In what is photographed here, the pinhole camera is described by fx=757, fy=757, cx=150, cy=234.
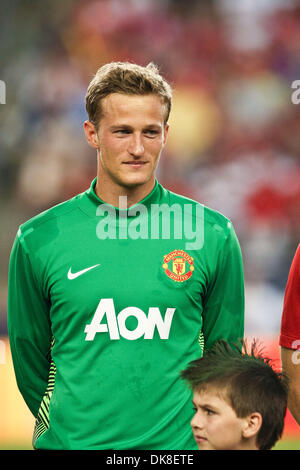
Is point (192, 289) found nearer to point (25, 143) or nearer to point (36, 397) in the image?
point (36, 397)

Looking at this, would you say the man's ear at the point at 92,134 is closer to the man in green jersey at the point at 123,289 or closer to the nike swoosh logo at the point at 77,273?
the man in green jersey at the point at 123,289

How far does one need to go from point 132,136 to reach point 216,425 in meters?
0.91

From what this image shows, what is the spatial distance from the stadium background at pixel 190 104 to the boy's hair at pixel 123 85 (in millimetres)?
5081

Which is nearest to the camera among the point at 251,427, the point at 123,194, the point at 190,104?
the point at 251,427

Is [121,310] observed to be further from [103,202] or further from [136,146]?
[136,146]

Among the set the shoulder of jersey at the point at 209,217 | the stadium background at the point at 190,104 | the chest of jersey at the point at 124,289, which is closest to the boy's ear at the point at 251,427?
the chest of jersey at the point at 124,289

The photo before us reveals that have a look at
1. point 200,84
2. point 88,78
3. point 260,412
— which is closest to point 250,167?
point 200,84

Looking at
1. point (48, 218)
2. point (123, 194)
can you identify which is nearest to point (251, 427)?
point (123, 194)

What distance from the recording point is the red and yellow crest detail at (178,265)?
7.95 feet

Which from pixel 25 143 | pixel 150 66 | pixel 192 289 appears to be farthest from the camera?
pixel 25 143

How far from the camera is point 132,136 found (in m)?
2.38

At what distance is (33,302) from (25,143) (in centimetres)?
550

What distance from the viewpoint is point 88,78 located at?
812cm

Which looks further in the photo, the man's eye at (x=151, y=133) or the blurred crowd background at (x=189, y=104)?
the blurred crowd background at (x=189, y=104)
